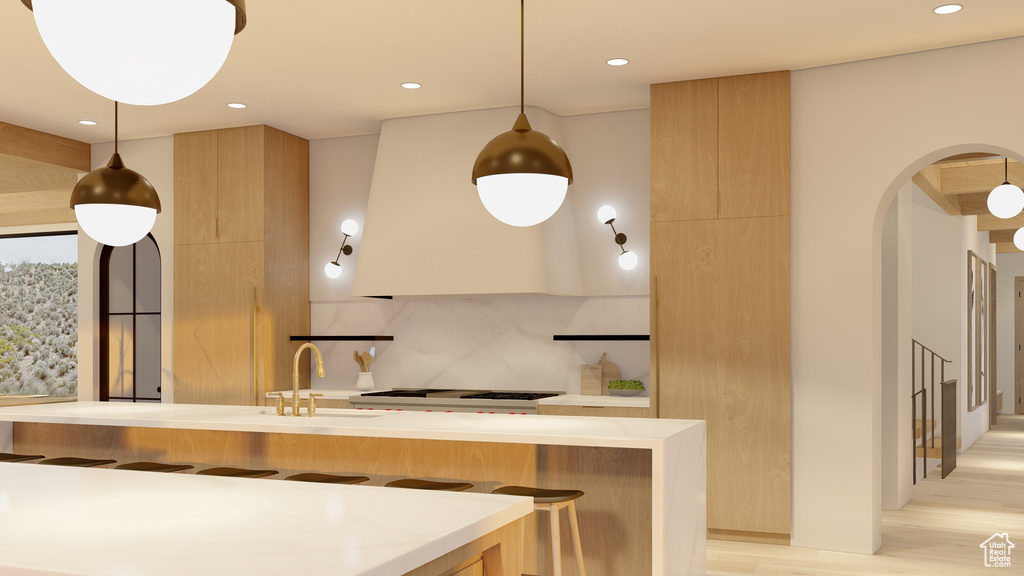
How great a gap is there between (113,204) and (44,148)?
3.52 metres

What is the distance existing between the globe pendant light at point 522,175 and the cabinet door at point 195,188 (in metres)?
3.77

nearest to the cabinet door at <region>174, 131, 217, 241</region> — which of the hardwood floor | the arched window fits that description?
the arched window

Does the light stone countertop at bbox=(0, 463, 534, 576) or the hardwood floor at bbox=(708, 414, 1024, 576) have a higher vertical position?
the light stone countertop at bbox=(0, 463, 534, 576)

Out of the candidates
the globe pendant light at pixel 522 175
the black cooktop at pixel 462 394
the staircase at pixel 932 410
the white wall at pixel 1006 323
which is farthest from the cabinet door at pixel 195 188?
the white wall at pixel 1006 323

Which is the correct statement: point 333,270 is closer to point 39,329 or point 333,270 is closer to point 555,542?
point 555,542

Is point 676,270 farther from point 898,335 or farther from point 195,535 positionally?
point 195,535

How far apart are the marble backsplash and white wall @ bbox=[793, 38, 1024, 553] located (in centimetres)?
120

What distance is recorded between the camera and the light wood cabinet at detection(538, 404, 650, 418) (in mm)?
5004

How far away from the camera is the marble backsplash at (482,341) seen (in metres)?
5.67

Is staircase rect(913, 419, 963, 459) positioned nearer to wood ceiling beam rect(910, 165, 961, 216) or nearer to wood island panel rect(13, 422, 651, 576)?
wood ceiling beam rect(910, 165, 961, 216)

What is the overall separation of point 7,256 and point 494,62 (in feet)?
25.0

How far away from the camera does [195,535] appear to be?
1.63m

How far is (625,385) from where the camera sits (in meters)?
5.43

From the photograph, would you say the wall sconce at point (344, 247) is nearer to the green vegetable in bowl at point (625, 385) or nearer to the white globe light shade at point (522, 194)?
the green vegetable in bowl at point (625, 385)
